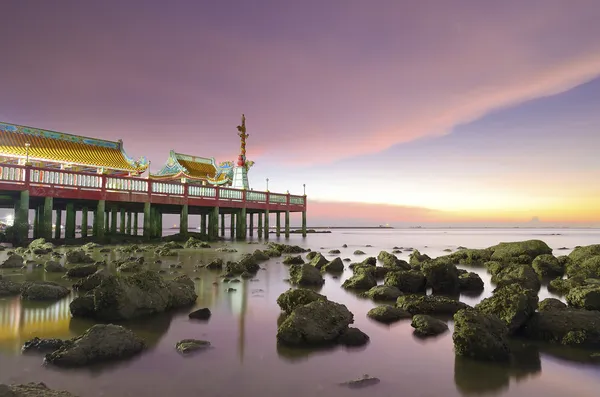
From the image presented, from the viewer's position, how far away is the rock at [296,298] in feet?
21.0

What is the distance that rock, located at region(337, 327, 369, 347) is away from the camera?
5.09m

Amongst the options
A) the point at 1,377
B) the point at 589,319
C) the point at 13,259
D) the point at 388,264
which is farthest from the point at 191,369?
the point at 13,259

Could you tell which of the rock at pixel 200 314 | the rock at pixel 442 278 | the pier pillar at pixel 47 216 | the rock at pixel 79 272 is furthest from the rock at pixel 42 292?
the pier pillar at pixel 47 216

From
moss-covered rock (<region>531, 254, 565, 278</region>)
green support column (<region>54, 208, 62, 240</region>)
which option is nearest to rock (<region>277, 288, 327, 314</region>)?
moss-covered rock (<region>531, 254, 565, 278</region>)

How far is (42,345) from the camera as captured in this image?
4547 millimetres

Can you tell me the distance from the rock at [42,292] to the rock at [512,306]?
7723 millimetres

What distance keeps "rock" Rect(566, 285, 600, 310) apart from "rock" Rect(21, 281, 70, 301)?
10085 millimetres

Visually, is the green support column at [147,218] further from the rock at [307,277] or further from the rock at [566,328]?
the rock at [566,328]

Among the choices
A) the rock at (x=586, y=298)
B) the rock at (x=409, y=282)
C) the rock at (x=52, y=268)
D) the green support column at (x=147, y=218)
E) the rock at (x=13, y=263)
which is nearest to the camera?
the rock at (x=586, y=298)

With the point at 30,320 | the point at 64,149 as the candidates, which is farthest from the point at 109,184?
the point at 30,320

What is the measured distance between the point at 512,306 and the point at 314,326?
2.88 m

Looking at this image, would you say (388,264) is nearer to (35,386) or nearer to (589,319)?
(589,319)

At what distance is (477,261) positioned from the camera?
55.1ft

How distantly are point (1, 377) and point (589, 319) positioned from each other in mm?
7202
